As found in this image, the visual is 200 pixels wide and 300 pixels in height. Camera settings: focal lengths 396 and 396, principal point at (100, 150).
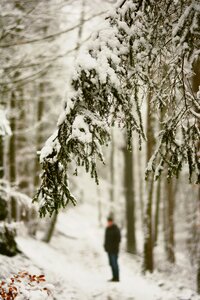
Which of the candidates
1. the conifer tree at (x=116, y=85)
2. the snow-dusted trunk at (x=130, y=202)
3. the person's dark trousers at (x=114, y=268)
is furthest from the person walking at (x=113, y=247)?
the snow-dusted trunk at (x=130, y=202)

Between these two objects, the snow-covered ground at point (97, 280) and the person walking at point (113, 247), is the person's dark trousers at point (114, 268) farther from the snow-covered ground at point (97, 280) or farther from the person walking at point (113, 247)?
the snow-covered ground at point (97, 280)

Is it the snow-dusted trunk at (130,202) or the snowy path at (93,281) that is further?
the snow-dusted trunk at (130,202)

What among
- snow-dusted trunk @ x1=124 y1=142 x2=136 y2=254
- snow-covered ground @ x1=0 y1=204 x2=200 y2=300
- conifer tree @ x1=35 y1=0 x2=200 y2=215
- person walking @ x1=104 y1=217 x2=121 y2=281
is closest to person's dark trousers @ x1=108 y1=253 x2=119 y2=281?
person walking @ x1=104 y1=217 x2=121 y2=281

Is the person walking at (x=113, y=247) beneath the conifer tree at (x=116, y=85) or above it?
beneath

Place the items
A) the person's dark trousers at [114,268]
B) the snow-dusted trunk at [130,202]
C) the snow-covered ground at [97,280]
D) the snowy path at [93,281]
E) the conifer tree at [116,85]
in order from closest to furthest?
the conifer tree at [116,85]
the snow-covered ground at [97,280]
the snowy path at [93,281]
the person's dark trousers at [114,268]
the snow-dusted trunk at [130,202]

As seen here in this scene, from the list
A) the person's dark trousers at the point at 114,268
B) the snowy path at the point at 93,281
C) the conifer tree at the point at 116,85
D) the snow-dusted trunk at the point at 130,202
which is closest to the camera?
the conifer tree at the point at 116,85

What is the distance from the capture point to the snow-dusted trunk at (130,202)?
61.7 ft

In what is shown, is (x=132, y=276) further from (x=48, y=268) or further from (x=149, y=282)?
(x=48, y=268)

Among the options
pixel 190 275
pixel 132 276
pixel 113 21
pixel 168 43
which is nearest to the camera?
pixel 113 21

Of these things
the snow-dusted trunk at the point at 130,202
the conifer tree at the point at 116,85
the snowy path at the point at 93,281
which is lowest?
the snow-dusted trunk at the point at 130,202

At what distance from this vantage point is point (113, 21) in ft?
17.9

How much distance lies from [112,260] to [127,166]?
870 centimetres

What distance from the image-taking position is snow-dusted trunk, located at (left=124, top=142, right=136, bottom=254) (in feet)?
61.7

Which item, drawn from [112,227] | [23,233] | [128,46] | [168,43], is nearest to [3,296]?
[128,46]
